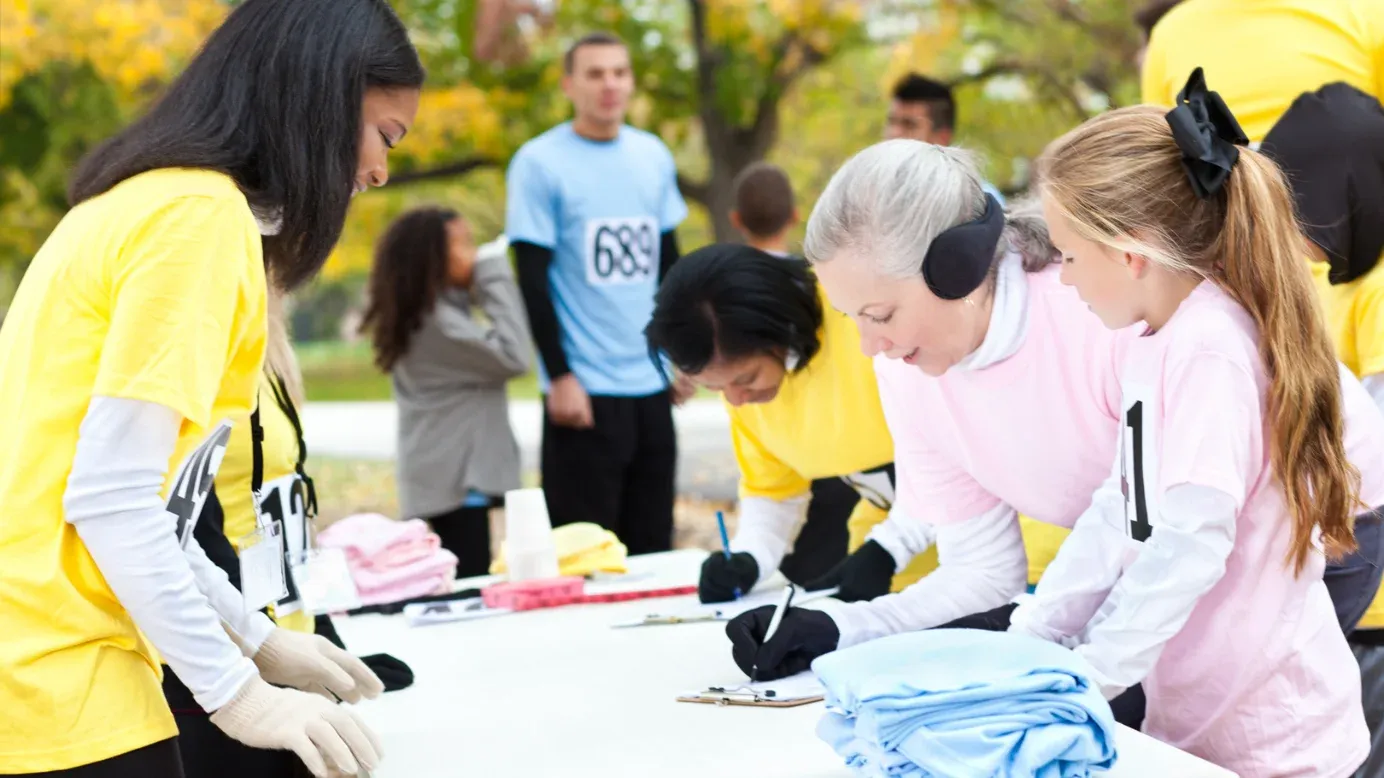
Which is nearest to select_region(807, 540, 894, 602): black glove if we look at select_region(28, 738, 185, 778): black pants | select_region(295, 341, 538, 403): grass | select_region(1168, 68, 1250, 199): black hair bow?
select_region(1168, 68, 1250, 199): black hair bow

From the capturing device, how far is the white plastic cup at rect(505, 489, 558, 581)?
2.45 meters

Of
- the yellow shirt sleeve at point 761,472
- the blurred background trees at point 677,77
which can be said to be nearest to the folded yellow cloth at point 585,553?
the yellow shirt sleeve at point 761,472

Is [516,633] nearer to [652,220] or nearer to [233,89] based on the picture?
[233,89]

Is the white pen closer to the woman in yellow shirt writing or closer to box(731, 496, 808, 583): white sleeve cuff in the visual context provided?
the woman in yellow shirt writing

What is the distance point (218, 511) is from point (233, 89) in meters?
0.70

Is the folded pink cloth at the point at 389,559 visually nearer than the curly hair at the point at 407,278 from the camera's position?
Yes

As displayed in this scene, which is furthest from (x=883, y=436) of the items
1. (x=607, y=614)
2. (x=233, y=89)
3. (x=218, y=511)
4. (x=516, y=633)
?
(x=233, y=89)

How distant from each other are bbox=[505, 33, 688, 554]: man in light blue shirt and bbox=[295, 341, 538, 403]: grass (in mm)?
9370

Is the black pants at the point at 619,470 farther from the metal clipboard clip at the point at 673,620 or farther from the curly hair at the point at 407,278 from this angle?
the metal clipboard clip at the point at 673,620

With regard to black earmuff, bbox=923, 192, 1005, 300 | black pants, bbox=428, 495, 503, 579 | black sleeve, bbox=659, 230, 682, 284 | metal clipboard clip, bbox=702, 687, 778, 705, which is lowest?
black pants, bbox=428, 495, 503, 579

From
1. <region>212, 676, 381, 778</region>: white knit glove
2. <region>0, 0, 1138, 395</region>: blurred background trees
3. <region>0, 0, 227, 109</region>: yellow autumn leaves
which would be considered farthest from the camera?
<region>0, 0, 1138, 395</region>: blurred background trees

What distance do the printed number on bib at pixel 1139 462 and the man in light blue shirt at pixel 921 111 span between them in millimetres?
2819

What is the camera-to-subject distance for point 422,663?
2.01 metres

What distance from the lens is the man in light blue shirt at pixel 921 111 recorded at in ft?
13.9
